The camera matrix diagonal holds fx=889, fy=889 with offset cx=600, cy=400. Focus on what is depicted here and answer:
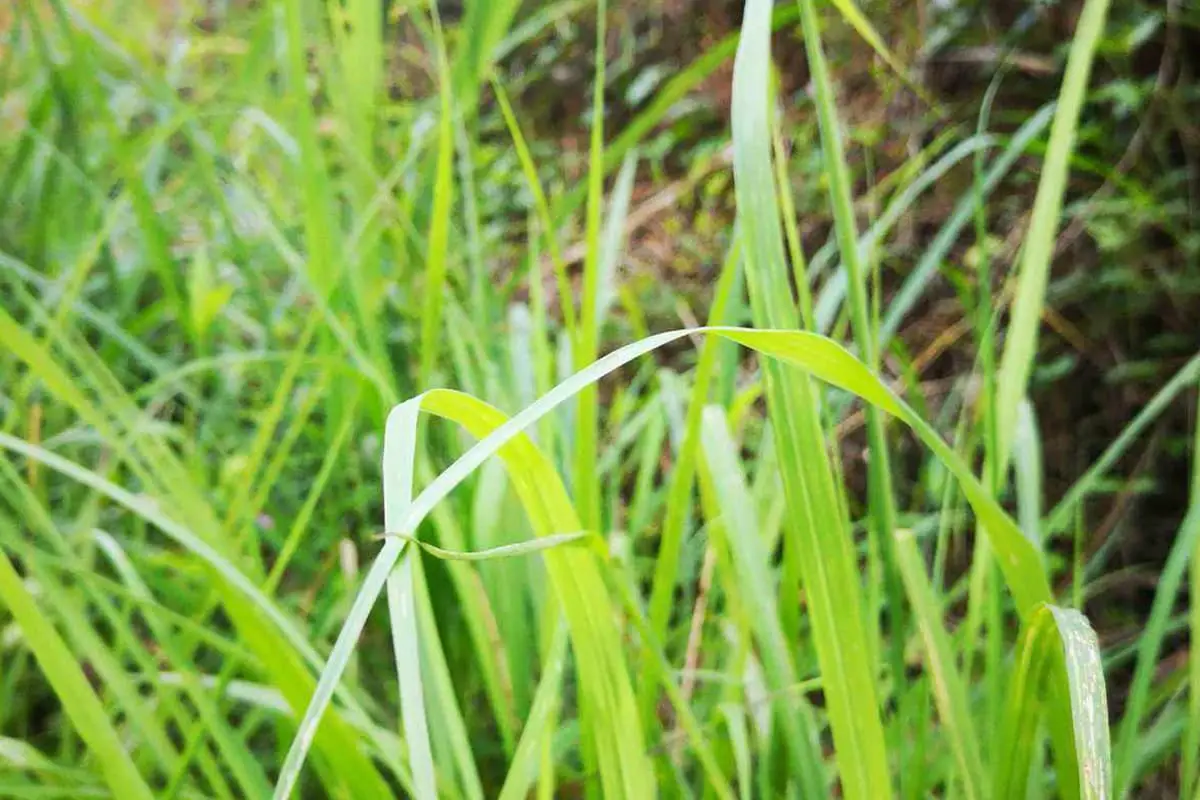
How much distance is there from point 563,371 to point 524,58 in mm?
1255

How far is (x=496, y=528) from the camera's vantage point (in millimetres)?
468

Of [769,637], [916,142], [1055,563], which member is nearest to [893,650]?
[769,637]

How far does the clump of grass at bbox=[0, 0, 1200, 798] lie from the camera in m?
0.27

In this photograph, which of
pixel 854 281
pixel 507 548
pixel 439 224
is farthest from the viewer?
pixel 439 224

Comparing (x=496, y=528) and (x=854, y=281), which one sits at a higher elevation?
(x=854, y=281)

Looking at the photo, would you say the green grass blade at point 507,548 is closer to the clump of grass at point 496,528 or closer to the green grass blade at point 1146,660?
the clump of grass at point 496,528

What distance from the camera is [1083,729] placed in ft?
0.70

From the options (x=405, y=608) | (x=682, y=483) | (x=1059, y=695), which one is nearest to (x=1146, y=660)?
(x=1059, y=695)

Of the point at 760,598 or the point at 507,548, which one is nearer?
the point at 507,548

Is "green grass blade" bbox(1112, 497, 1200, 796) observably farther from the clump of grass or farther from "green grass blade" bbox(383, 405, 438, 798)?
"green grass blade" bbox(383, 405, 438, 798)

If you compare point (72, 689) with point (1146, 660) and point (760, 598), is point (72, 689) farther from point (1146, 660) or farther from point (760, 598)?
point (1146, 660)

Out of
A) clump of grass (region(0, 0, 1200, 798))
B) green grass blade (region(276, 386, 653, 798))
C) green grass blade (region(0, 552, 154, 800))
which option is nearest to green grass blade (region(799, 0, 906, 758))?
clump of grass (region(0, 0, 1200, 798))

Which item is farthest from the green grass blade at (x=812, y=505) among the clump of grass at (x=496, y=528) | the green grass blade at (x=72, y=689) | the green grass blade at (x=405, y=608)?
the green grass blade at (x=72, y=689)

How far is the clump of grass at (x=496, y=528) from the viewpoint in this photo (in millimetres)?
266
